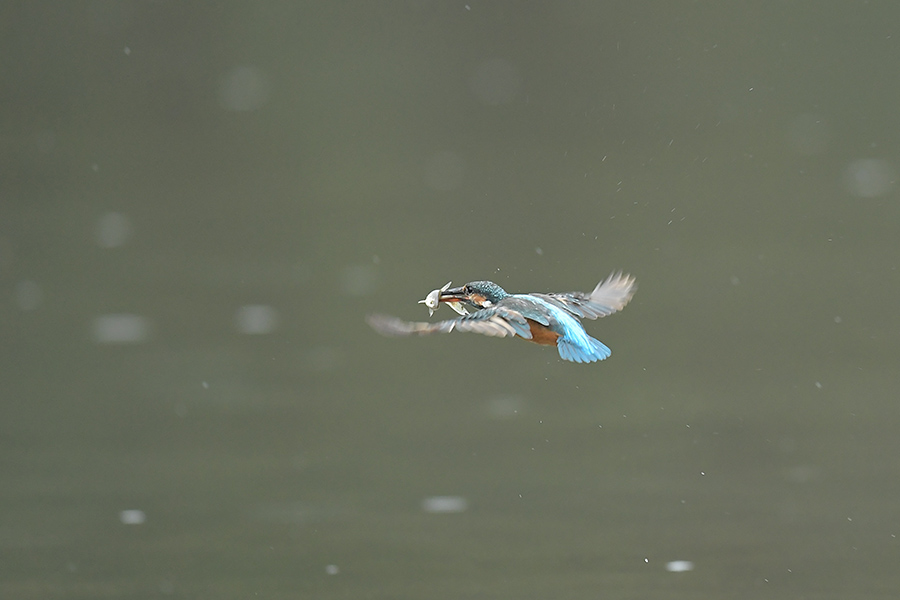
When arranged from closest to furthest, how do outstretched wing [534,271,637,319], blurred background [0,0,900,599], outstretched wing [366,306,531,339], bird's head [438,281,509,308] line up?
outstretched wing [366,306,531,339] → bird's head [438,281,509,308] → outstretched wing [534,271,637,319] → blurred background [0,0,900,599]

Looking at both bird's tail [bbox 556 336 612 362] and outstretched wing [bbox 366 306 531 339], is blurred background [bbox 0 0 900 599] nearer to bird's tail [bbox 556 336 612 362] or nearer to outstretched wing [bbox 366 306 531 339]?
bird's tail [bbox 556 336 612 362]

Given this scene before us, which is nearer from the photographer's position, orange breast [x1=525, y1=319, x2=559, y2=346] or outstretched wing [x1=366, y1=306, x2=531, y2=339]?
outstretched wing [x1=366, y1=306, x2=531, y2=339]

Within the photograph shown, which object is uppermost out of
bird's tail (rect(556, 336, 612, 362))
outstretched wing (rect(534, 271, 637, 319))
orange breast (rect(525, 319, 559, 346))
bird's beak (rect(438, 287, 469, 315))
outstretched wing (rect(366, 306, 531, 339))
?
outstretched wing (rect(534, 271, 637, 319))

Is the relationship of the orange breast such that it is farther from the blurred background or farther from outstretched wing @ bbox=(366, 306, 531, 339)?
the blurred background

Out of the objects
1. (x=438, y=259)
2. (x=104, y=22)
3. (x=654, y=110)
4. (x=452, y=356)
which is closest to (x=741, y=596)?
(x=452, y=356)

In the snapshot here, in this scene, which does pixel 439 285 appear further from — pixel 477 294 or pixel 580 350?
pixel 580 350

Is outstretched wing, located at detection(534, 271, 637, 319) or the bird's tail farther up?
outstretched wing, located at detection(534, 271, 637, 319)

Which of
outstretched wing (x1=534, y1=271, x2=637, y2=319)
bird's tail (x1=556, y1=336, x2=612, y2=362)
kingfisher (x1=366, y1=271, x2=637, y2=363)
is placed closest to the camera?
kingfisher (x1=366, y1=271, x2=637, y2=363)

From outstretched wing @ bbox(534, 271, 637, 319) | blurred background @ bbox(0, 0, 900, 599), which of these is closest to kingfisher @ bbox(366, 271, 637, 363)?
outstretched wing @ bbox(534, 271, 637, 319)
